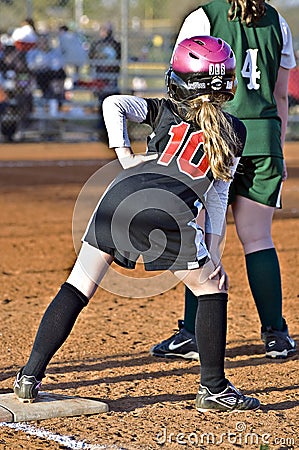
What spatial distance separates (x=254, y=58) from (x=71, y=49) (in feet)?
45.4

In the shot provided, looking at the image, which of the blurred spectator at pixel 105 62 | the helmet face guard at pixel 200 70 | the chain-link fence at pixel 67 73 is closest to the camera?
the helmet face guard at pixel 200 70

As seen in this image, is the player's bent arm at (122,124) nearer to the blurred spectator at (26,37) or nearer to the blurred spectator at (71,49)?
the blurred spectator at (26,37)

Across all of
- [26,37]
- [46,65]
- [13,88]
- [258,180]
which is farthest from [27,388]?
[46,65]

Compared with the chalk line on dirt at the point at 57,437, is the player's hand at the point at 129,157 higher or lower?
higher

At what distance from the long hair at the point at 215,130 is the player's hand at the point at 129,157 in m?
0.23

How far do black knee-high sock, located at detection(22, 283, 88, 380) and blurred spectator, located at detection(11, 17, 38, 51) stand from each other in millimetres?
14256

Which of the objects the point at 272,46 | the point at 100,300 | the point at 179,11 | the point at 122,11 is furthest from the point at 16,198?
the point at 179,11

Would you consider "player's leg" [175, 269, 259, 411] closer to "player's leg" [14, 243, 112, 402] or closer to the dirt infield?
the dirt infield

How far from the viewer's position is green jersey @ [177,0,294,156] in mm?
4504

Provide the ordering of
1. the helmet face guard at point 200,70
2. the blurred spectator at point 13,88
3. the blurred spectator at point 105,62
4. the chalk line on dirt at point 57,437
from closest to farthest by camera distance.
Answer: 1. the chalk line on dirt at point 57,437
2. the helmet face guard at point 200,70
3. the blurred spectator at point 13,88
4. the blurred spectator at point 105,62

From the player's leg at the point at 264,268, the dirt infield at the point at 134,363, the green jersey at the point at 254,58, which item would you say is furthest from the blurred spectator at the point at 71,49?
the player's leg at the point at 264,268

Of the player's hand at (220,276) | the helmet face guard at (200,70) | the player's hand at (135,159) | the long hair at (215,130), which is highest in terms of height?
the helmet face guard at (200,70)

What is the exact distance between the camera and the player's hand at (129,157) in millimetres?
3607

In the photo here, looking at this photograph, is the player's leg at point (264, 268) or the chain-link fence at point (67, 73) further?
the chain-link fence at point (67, 73)
